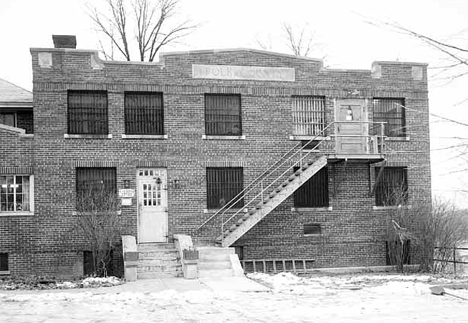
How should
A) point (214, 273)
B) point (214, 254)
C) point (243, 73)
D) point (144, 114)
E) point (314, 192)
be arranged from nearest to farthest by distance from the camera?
point (214, 273) < point (214, 254) < point (144, 114) < point (243, 73) < point (314, 192)

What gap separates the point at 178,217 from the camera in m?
23.7

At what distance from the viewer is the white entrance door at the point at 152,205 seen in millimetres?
23453

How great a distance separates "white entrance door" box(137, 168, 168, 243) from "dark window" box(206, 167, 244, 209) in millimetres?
1650

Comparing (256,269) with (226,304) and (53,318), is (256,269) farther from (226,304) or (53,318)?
(53,318)

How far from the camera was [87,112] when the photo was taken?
76.3ft

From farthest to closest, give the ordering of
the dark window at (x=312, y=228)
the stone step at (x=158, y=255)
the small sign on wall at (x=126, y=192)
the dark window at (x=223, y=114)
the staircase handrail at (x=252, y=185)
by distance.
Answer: the dark window at (x=312, y=228) → the dark window at (x=223, y=114) → the staircase handrail at (x=252, y=185) → the small sign on wall at (x=126, y=192) → the stone step at (x=158, y=255)

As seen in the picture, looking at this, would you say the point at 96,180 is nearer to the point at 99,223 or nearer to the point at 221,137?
the point at 99,223

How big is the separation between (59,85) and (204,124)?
527 centimetres

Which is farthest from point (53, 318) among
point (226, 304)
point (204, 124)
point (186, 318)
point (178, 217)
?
point (204, 124)

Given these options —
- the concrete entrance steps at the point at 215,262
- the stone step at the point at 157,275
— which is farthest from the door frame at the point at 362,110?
the stone step at the point at 157,275

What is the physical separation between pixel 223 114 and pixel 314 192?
4.53 m

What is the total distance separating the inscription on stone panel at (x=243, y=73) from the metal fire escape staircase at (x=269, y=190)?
2555 mm

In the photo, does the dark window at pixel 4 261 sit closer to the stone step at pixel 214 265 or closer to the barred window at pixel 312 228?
the stone step at pixel 214 265

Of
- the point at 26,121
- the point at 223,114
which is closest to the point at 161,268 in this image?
the point at 223,114
